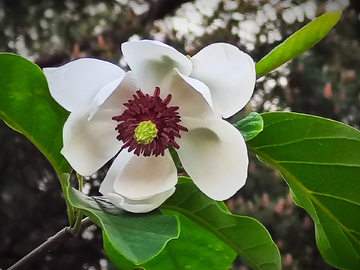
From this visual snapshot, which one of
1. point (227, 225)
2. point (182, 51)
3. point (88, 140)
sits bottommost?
point (182, 51)

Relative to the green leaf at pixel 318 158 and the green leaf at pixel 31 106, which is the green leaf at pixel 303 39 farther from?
the green leaf at pixel 31 106

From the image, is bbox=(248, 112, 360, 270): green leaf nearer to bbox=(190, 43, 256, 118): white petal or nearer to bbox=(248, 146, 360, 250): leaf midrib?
bbox=(248, 146, 360, 250): leaf midrib

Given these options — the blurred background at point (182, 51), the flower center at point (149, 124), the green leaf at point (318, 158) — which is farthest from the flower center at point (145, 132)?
the blurred background at point (182, 51)

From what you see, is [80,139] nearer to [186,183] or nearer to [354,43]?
[186,183]

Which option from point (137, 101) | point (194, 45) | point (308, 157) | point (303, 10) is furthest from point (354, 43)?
point (137, 101)

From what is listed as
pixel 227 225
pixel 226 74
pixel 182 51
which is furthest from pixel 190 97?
pixel 182 51

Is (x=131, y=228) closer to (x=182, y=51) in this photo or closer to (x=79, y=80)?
(x=79, y=80)
